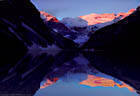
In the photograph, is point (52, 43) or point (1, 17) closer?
point (1, 17)

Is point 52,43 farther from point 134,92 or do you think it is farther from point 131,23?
point 134,92

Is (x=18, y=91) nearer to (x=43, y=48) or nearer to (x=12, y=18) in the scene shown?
(x=12, y=18)

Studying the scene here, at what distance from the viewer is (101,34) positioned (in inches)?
6378

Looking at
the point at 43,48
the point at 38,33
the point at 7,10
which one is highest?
the point at 7,10

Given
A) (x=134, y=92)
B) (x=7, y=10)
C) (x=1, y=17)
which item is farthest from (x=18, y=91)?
(x=7, y=10)

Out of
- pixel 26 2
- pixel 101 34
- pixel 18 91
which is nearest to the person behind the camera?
pixel 18 91

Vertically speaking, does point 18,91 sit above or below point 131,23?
below

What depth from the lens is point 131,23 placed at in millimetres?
105562

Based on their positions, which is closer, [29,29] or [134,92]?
[134,92]

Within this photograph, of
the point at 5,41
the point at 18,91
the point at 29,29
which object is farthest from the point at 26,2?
the point at 18,91

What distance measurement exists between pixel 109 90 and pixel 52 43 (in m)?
130

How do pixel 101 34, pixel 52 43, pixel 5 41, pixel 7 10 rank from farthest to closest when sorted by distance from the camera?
pixel 101 34
pixel 52 43
pixel 7 10
pixel 5 41

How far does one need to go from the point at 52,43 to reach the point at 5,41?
67182 millimetres

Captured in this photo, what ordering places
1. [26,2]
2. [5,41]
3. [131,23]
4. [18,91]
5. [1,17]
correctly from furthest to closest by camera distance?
[26,2], [131,23], [1,17], [5,41], [18,91]
